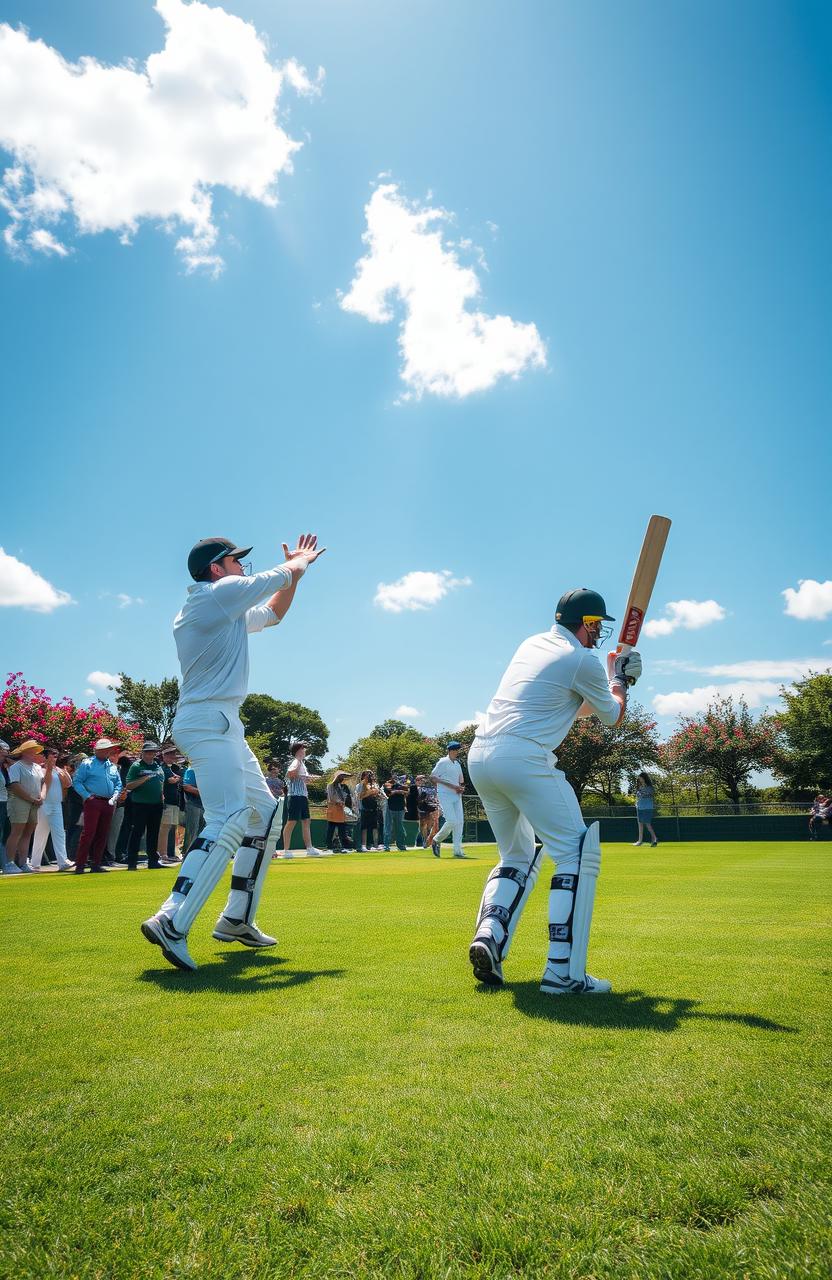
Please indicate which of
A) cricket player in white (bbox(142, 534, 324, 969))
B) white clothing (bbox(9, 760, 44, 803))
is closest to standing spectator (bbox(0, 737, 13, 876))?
white clothing (bbox(9, 760, 44, 803))

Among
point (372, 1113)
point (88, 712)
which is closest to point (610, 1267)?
point (372, 1113)

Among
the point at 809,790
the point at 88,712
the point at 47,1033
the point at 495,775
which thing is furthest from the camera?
the point at 809,790

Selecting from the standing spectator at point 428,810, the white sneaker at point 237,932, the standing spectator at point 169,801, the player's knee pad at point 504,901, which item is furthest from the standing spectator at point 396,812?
the player's knee pad at point 504,901

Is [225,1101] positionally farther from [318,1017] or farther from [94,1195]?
[318,1017]

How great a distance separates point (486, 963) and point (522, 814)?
1035 mm

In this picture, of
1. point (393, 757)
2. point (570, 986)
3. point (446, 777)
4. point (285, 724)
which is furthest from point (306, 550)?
point (285, 724)

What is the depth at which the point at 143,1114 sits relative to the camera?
8.25ft

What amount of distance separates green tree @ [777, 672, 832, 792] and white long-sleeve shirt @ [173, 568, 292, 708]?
166 ft

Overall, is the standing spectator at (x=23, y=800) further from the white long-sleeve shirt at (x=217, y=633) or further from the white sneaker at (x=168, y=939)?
the white sneaker at (x=168, y=939)

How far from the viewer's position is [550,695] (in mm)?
4957

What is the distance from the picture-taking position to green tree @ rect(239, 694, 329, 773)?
96.0 m

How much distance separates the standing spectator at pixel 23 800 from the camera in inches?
530

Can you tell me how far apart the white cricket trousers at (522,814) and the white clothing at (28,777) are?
11.2m

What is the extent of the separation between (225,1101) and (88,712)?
33.7 metres
